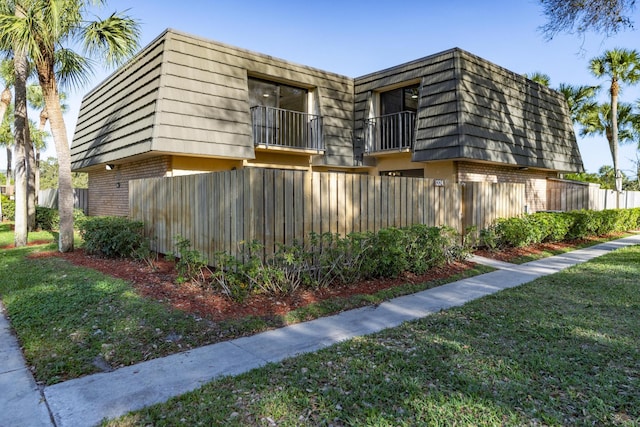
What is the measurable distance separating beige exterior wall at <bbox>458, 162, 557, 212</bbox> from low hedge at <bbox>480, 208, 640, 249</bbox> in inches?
67.2

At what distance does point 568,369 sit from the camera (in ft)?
11.6

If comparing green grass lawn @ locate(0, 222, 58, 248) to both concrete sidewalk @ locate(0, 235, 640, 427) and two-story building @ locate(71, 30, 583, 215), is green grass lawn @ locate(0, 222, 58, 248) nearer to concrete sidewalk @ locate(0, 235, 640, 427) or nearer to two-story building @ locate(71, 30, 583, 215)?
two-story building @ locate(71, 30, 583, 215)

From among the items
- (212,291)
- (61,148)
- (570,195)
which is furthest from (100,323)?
(570,195)

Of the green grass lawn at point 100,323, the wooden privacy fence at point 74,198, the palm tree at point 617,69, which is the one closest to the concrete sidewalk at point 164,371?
the green grass lawn at point 100,323

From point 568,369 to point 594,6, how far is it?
1049cm

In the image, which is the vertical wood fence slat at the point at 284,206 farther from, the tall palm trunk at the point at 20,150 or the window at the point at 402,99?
the window at the point at 402,99

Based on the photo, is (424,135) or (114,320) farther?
(424,135)

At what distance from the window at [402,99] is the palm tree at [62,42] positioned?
8471 mm

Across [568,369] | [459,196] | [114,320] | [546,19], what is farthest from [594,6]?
[114,320]

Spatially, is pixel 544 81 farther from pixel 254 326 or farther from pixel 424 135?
pixel 254 326

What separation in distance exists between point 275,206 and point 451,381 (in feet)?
12.6

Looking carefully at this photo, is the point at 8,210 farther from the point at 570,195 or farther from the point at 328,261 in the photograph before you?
the point at 570,195

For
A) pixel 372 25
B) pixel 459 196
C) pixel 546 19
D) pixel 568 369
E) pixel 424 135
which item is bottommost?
pixel 568 369

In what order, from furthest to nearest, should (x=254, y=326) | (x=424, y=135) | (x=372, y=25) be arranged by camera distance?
(x=372, y=25)
(x=424, y=135)
(x=254, y=326)
